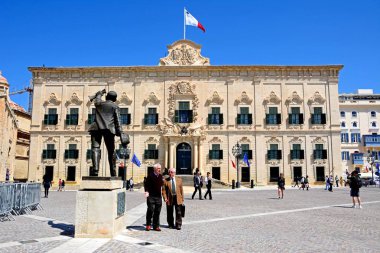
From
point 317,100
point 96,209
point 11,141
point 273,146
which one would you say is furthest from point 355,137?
point 96,209

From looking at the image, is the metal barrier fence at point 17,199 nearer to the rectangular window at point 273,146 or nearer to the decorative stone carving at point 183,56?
the decorative stone carving at point 183,56

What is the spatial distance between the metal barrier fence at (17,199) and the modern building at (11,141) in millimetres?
22365

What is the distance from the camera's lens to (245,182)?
36.5m

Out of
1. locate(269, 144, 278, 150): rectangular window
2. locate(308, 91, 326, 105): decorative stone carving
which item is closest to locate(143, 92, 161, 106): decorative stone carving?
locate(269, 144, 278, 150): rectangular window

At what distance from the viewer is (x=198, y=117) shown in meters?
37.4

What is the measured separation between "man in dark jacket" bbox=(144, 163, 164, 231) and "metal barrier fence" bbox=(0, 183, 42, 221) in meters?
5.12

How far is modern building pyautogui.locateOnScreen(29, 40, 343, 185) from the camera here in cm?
3669

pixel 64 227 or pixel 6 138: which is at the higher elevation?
pixel 6 138

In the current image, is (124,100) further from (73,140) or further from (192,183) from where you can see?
(192,183)

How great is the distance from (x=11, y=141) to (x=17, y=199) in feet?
95.3

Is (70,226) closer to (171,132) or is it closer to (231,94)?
(171,132)

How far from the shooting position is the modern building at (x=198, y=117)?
120 feet

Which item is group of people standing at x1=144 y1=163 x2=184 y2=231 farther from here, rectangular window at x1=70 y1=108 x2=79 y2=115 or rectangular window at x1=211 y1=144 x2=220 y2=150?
rectangular window at x1=70 y1=108 x2=79 y2=115

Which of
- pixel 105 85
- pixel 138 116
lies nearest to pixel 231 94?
pixel 138 116
